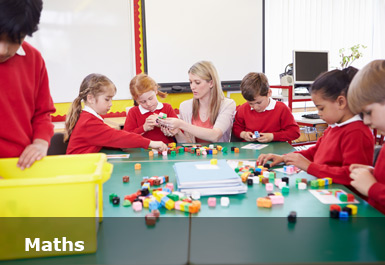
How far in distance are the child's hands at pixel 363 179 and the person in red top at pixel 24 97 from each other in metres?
1.05

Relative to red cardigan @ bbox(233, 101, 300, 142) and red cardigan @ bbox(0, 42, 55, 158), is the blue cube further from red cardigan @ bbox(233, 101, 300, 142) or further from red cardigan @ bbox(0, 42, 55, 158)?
red cardigan @ bbox(233, 101, 300, 142)

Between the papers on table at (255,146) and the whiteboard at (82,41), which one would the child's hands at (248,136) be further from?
the whiteboard at (82,41)

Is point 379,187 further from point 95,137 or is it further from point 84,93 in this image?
point 84,93

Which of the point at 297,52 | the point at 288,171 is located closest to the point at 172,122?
the point at 288,171

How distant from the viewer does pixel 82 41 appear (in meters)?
3.92

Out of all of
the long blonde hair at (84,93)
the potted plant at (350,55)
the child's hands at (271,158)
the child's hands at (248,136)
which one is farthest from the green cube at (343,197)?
the potted plant at (350,55)

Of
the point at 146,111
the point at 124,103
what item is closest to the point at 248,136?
the point at 146,111

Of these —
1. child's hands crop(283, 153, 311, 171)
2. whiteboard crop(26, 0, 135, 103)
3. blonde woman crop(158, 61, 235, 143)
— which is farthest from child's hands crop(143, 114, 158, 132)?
whiteboard crop(26, 0, 135, 103)

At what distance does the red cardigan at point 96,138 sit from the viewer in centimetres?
210

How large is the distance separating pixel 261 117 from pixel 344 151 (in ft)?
3.65

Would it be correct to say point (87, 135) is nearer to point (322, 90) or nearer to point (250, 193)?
point (250, 193)

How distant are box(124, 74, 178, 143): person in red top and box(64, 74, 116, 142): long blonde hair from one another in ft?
0.99

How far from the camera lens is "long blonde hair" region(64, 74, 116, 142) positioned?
7.23 ft

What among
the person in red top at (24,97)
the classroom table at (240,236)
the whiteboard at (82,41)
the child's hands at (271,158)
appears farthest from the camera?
the whiteboard at (82,41)
